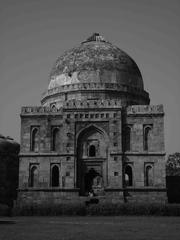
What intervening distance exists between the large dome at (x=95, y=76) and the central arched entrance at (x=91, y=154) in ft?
15.7

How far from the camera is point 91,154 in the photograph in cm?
3528

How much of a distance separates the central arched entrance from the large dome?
4.78m

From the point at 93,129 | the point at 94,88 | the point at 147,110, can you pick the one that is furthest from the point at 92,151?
the point at 94,88

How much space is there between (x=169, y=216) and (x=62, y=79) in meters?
18.3

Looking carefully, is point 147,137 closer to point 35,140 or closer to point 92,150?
point 92,150

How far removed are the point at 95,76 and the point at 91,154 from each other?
26.4 feet

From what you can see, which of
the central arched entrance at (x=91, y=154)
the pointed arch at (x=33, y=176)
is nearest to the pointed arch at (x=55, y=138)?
the central arched entrance at (x=91, y=154)

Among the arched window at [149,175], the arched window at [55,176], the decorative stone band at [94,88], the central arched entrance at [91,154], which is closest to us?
the arched window at [149,175]

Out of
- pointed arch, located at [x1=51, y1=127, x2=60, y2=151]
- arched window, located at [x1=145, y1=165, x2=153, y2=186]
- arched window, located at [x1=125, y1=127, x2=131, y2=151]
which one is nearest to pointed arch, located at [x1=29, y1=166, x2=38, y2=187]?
pointed arch, located at [x1=51, y1=127, x2=60, y2=151]

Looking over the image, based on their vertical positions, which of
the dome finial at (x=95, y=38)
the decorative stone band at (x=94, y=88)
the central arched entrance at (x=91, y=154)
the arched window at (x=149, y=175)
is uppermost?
the dome finial at (x=95, y=38)

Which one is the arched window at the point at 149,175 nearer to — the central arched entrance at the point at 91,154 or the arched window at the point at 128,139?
the arched window at the point at 128,139

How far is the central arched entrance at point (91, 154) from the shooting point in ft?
113

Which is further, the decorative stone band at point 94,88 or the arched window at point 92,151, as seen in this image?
the decorative stone band at point 94,88

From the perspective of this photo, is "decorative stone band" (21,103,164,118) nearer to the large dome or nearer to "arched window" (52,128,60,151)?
"arched window" (52,128,60,151)
